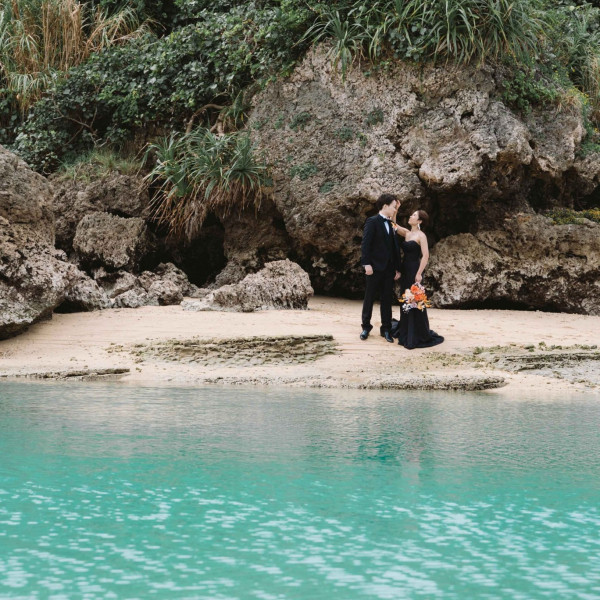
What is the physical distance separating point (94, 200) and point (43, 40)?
3973 mm

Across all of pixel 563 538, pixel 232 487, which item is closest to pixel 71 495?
pixel 232 487

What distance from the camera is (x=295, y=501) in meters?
3.80

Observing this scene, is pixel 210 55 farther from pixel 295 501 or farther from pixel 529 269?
pixel 295 501

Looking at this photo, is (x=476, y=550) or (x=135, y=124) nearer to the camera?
(x=476, y=550)

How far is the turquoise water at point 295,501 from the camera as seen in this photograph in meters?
2.86

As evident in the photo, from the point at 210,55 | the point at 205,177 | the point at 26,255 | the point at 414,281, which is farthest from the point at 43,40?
the point at 414,281

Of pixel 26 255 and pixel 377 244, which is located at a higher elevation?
pixel 377 244

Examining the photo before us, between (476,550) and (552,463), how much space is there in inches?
67.3

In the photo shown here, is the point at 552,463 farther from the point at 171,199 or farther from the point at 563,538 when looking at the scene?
the point at 171,199

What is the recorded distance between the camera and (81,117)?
1517 centimetres

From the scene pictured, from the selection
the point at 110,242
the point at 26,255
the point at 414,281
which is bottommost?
the point at 414,281

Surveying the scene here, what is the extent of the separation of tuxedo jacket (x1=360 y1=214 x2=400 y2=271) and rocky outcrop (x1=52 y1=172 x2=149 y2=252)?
4.89 m

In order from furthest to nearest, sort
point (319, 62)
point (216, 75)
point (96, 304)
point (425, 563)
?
point (216, 75) → point (319, 62) → point (96, 304) → point (425, 563)

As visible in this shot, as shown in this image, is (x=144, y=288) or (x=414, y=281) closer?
(x=414, y=281)
